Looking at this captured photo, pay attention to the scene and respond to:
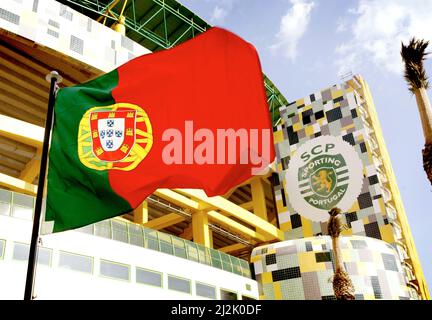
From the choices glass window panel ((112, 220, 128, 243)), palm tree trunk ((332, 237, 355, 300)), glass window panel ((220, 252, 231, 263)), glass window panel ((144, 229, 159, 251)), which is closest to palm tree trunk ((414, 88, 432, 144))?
palm tree trunk ((332, 237, 355, 300))

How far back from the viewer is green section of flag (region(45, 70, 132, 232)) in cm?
1084

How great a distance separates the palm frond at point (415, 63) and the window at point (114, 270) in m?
21.0

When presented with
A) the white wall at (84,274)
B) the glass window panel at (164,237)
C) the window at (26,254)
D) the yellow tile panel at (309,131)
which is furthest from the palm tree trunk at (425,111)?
the yellow tile panel at (309,131)

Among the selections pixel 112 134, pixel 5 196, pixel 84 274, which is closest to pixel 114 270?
pixel 84 274

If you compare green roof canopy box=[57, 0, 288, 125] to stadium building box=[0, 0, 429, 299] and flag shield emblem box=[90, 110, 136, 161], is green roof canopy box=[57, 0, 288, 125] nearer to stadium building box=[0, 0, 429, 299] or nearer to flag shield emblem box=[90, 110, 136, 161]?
stadium building box=[0, 0, 429, 299]

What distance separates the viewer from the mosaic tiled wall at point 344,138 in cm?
4922

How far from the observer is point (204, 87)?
12.7m

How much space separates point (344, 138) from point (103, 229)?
3345 cm

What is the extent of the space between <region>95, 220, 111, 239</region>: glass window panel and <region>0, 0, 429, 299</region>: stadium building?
8cm

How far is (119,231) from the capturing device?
30.0 metres

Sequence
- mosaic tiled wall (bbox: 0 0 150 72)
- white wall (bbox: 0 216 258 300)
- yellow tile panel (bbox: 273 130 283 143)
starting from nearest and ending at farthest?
white wall (bbox: 0 216 258 300) → mosaic tiled wall (bbox: 0 0 150 72) → yellow tile panel (bbox: 273 130 283 143)

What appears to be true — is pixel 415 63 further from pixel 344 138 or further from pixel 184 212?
pixel 344 138

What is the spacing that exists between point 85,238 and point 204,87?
17.8 metres
